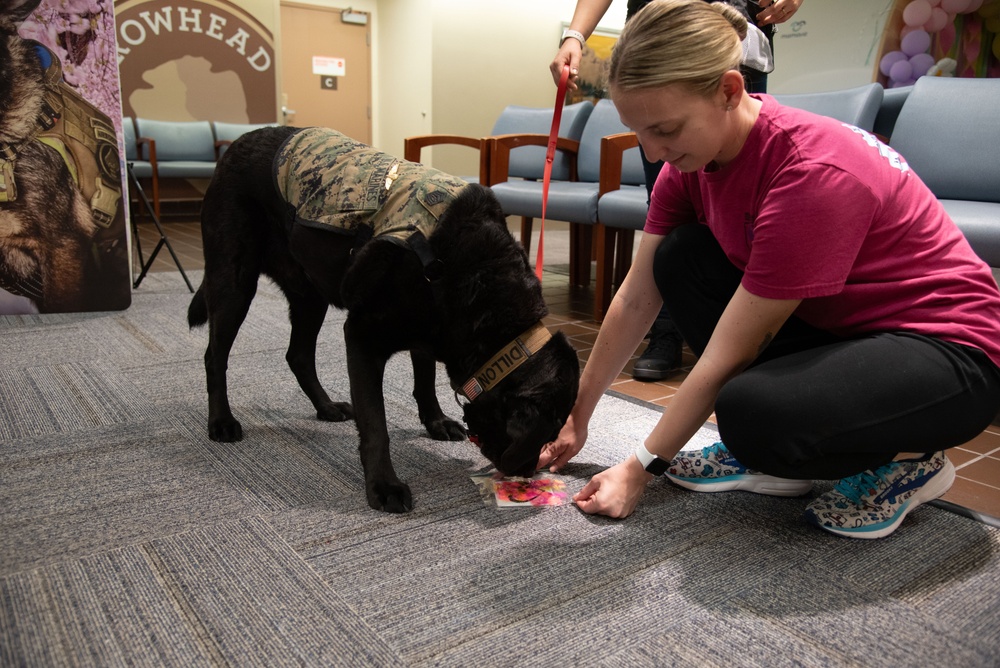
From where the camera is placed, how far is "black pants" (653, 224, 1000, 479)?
122 cm

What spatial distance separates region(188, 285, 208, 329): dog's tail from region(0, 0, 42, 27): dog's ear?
1.70 m

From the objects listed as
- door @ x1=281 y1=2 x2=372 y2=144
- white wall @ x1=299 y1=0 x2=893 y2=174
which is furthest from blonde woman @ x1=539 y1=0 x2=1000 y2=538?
door @ x1=281 y1=2 x2=372 y2=144

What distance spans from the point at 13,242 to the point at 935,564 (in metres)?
3.35

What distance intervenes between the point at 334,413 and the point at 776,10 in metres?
1.66

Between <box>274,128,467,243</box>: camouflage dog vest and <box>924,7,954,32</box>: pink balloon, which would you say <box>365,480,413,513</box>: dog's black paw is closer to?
<box>274,128,467,243</box>: camouflage dog vest

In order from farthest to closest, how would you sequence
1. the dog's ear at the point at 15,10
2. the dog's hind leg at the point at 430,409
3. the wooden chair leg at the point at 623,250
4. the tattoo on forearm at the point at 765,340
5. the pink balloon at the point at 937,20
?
the pink balloon at the point at 937,20 < the wooden chair leg at the point at 623,250 < the dog's ear at the point at 15,10 < the dog's hind leg at the point at 430,409 < the tattoo on forearm at the point at 765,340

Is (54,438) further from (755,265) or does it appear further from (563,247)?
(563,247)

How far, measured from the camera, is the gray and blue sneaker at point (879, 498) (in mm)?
1406

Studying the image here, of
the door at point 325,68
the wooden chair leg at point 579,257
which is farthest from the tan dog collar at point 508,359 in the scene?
the door at point 325,68

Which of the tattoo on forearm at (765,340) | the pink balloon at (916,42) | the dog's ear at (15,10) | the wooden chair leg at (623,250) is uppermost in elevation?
the pink balloon at (916,42)

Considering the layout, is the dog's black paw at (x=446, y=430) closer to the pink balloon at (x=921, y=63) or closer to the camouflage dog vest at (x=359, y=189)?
the camouflage dog vest at (x=359, y=189)

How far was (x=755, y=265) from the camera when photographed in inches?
47.5

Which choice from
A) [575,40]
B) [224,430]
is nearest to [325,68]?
[575,40]

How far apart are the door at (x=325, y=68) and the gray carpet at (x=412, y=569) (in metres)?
7.36
